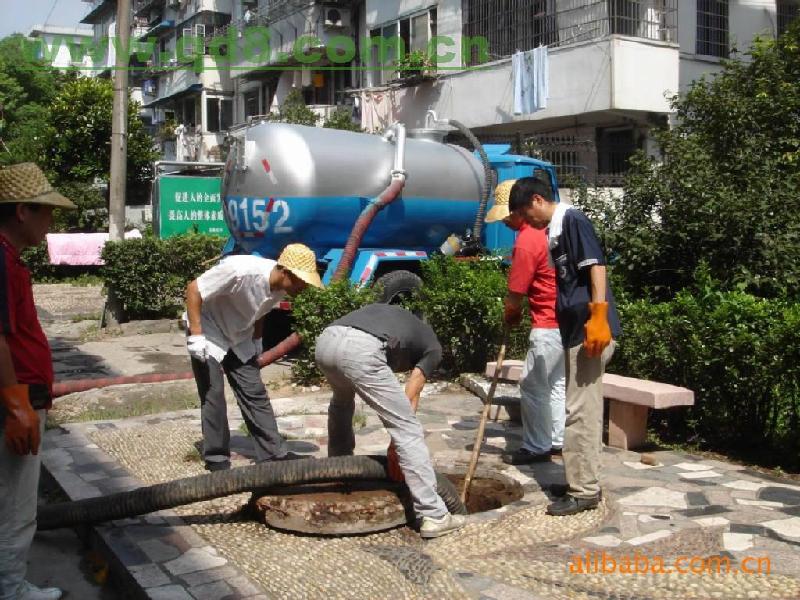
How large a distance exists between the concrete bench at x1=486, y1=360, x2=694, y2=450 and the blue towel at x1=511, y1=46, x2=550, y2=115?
37.2 feet

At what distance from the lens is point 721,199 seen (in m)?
7.55

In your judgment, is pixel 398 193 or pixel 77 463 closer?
pixel 77 463

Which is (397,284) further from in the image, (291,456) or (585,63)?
(585,63)

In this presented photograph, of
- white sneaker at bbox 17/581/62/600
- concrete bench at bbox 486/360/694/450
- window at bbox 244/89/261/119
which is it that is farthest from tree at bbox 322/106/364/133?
white sneaker at bbox 17/581/62/600

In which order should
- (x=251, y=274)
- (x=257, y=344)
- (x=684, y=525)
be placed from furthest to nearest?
1. (x=257, y=344)
2. (x=251, y=274)
3. (x=684, y=525)

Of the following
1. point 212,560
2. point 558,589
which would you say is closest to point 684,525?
point 558,589

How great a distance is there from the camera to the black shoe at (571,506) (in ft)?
15.8

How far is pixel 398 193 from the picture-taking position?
10672 mm

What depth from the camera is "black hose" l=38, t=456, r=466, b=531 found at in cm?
466

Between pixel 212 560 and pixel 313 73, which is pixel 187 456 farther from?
pixel 313 73

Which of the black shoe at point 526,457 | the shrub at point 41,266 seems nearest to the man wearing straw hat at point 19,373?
the black shoe at point 526,457

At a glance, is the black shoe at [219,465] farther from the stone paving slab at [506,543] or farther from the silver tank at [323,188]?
the silver tank at [323,188]

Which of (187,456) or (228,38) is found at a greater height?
(228,38)

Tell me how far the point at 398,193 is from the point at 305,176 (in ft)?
3.95
